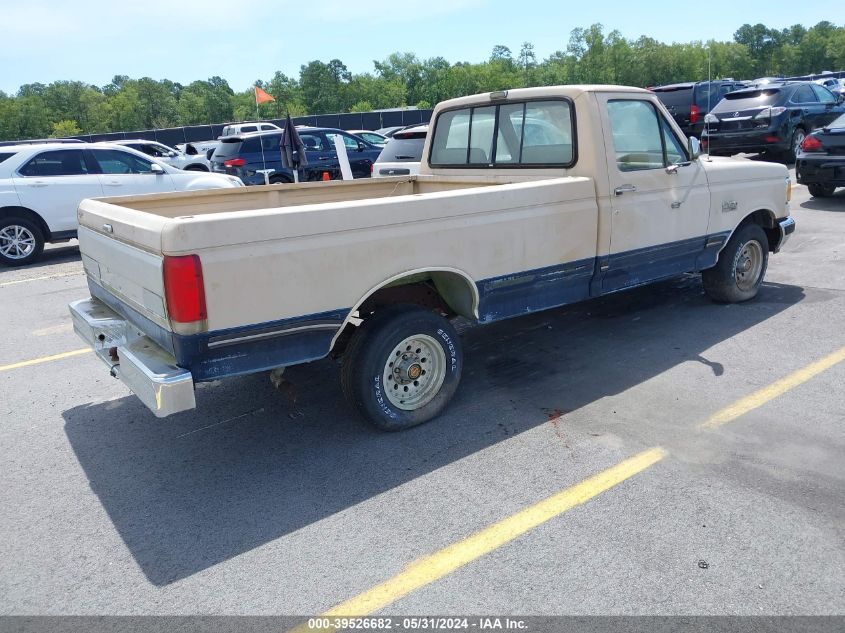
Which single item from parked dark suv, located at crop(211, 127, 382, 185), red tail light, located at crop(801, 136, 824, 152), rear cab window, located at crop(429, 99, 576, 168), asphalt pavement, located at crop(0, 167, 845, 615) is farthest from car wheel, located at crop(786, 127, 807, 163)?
rear cab window, located at crop(429, 99, 576, 168)

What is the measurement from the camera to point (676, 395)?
474 cm

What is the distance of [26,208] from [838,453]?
11112 mm

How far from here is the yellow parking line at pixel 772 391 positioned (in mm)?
4359

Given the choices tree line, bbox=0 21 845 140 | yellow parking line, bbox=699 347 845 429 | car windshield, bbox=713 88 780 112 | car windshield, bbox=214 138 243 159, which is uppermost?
tree line, bbox=0 21 845 140

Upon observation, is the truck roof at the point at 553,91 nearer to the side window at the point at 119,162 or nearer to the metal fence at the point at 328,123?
the side window at the point at 119,162

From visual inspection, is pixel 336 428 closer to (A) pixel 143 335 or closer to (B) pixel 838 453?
(A) pixel 143 335

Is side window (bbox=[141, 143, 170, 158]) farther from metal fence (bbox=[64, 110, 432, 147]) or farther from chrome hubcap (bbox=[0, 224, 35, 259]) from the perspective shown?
metal fence (bbox=[64, 110, 432, 147])

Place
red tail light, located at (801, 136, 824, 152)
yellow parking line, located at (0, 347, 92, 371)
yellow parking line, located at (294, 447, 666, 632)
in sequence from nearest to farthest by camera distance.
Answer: yellow parking line, located at (294, 447, 666, 632)
yellow parking line, located at (0, 347, 92, 371)
red tail light, located at (801, 136, 824, 152)

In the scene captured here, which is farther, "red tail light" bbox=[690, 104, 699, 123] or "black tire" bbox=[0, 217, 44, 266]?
"red tail light" bbox=[690, 104, 699, 123]

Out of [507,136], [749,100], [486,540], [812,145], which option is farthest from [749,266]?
[749,100]

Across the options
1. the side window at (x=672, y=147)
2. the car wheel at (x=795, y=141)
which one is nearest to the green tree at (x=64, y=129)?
the car wheel at (x=795, y=141)

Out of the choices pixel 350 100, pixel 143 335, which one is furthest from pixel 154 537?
pixel 350 100

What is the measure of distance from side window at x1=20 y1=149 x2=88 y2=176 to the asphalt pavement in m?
6.23

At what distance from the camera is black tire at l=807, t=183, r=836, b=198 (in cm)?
1198
